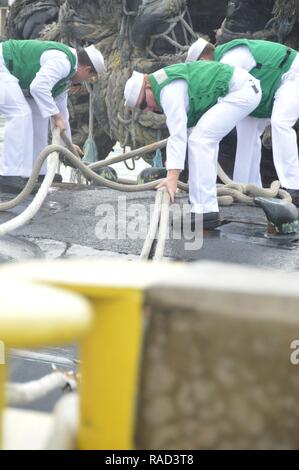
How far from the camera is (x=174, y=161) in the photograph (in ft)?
17.2

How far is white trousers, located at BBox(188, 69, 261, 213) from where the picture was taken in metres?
5.58

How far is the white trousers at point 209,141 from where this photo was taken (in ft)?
18.3

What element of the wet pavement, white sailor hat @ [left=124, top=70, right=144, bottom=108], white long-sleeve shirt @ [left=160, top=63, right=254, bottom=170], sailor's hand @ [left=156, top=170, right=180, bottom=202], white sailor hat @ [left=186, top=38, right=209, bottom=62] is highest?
white sailor hat @ [left=186, top=38, right=209, bottom=62]

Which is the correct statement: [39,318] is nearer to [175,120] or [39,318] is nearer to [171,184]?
[171,184]

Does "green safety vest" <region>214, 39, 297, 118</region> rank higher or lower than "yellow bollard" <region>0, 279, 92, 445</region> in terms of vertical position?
lower

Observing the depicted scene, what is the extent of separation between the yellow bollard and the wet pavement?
359 centimetres

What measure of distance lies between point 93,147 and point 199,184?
5331 mm

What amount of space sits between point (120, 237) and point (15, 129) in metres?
2.09

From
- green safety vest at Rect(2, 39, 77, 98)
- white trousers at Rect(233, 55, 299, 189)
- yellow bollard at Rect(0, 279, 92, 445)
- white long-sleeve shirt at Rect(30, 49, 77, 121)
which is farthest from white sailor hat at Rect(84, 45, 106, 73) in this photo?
yellow bollard at Rect(0, 279, 92, 445)

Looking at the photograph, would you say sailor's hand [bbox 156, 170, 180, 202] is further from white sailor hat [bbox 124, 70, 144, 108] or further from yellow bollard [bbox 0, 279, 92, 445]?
yellow bollard [bbox 0, 279, 92, 445]

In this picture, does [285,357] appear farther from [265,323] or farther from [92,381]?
[92,381]

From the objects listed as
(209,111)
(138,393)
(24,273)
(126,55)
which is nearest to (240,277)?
(138,393)

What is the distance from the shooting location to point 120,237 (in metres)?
5.33

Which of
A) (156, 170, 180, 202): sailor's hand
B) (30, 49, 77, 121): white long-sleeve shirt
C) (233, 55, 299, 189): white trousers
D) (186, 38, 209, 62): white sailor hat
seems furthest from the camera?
(186, 38, 209, 62): white sailor hat
